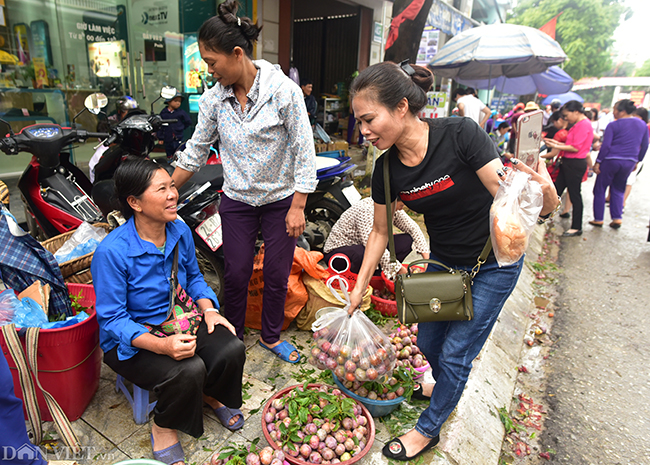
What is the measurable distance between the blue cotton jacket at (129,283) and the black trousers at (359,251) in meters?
1.53

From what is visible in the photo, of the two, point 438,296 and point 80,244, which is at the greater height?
point 438,296

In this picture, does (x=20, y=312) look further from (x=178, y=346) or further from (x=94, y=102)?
(x=94, y=102)

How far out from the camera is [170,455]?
75.4 inches

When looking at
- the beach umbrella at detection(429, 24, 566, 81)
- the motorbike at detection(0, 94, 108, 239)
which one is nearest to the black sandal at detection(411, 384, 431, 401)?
the motorbike at detection(0, 94, 108, 239)

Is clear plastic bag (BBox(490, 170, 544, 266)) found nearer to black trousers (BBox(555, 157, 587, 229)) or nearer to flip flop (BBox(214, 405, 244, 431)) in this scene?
flip flop (BBox(214, 405, 244, 431))

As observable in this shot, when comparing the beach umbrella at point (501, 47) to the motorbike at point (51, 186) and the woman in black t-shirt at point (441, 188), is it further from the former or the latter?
the motorbike at point (51, 186)

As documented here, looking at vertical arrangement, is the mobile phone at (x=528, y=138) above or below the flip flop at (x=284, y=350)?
above

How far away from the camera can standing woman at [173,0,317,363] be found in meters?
2.22

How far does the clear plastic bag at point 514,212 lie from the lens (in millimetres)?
1615

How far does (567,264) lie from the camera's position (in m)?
5.57

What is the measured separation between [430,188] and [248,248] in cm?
126

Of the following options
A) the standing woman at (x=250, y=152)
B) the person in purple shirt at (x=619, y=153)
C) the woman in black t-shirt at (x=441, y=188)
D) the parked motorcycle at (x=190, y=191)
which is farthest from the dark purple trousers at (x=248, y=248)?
the person in purple shirt at (x=619, y=153)

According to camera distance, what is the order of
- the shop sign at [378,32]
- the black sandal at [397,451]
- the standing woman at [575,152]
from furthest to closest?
the shop sign at [378,32] < the standing woman at [575,152] < the black sandal at [397,451]

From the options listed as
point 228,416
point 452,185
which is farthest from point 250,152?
point 228,416
